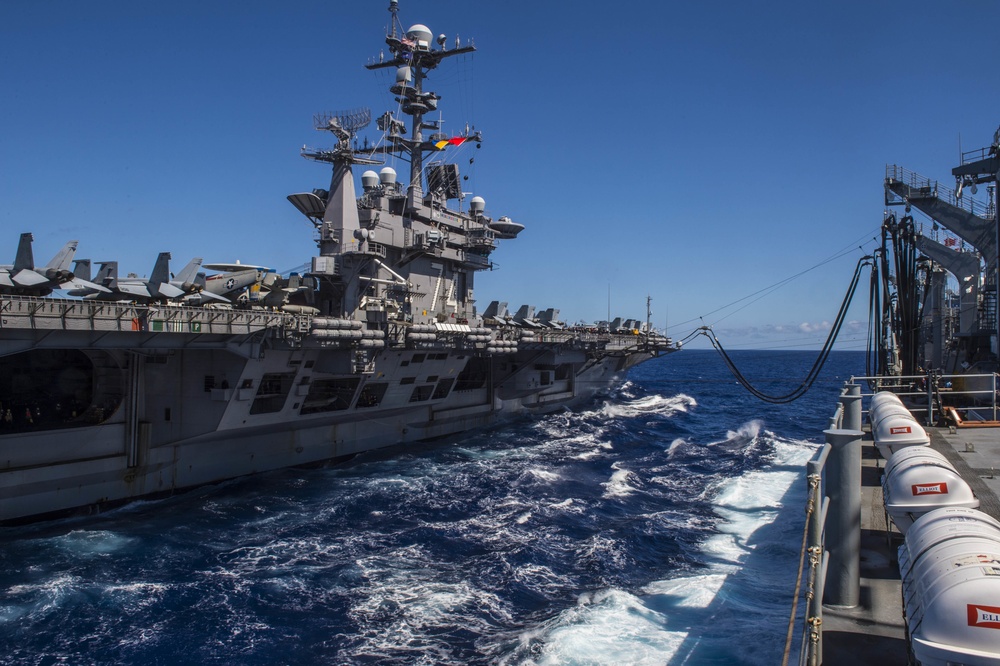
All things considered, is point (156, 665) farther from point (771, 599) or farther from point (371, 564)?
point (771, 599)

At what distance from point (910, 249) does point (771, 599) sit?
14487 mm

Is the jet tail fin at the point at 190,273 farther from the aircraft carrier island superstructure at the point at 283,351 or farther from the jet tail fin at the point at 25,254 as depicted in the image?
the jet tail fin at the point at 25,254

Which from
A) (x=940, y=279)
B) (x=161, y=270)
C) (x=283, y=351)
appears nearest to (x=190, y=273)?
A: (x=161, y=270)

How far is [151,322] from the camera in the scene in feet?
42.0

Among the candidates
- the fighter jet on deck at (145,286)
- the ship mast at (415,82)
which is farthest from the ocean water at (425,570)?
the ship mast at (415,82)

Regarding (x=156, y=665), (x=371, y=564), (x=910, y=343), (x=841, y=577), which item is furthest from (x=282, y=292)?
(x=910, y=343)

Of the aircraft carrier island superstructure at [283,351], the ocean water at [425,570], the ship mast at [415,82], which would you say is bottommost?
the ocean water at [425,570]

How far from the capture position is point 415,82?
1011 inches

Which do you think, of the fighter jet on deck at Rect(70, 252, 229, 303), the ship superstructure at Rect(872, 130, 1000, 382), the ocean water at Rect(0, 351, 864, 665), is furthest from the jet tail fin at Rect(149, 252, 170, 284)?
the ship superstructure at Rect(872, 130, 1000, 382)

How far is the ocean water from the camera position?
26.7 ft

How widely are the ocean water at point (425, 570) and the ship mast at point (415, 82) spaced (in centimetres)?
1292

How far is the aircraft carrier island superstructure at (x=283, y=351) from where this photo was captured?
13.3m

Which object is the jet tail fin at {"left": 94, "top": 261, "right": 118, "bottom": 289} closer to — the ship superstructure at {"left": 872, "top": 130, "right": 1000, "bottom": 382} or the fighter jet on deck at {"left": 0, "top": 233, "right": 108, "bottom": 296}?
the fighter jet on deck at {"left": 0, "top": 233, "right": 108, "bottom": 296}

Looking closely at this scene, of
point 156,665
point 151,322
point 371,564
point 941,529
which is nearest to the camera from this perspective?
point 941,529
